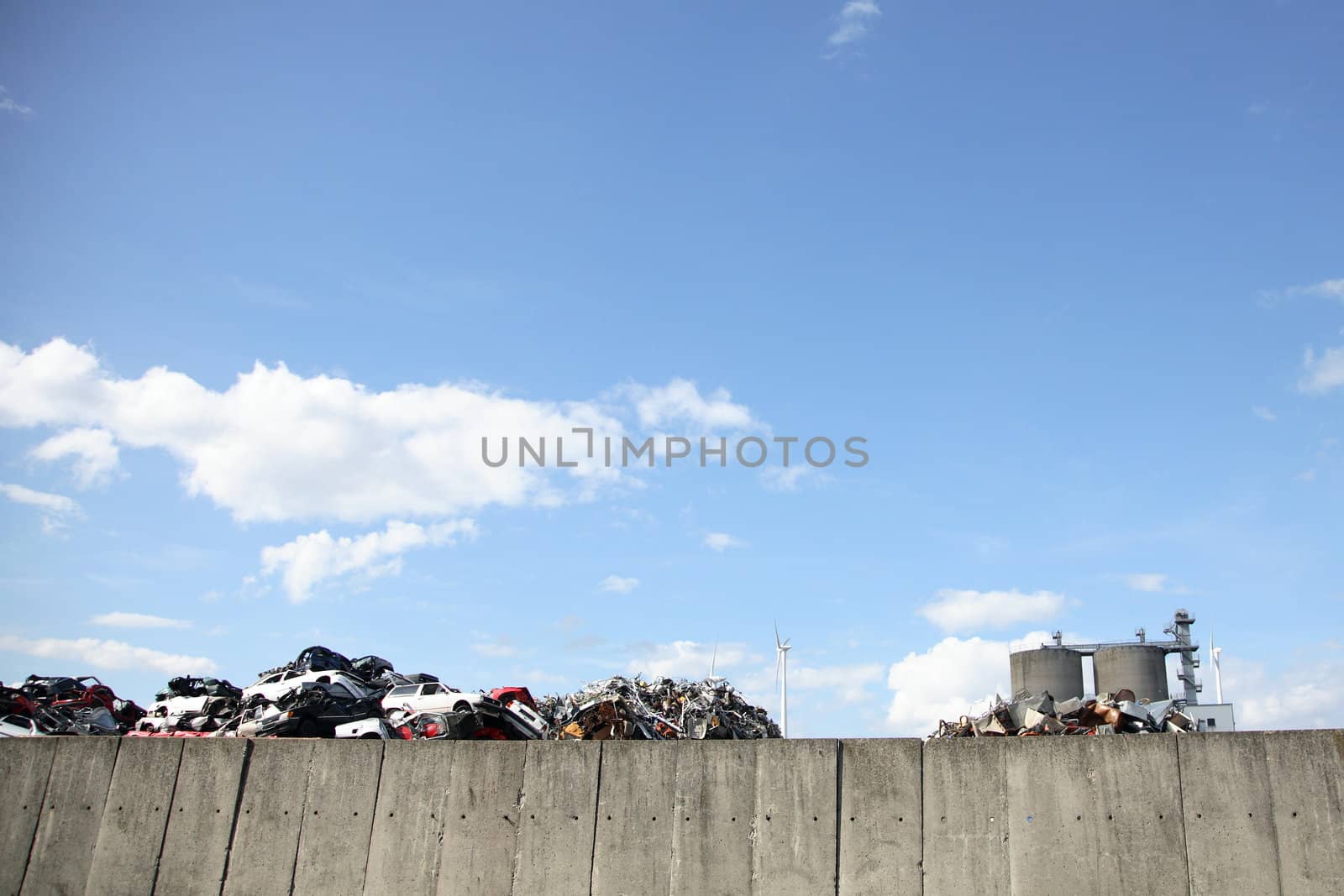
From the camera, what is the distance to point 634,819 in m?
13.0

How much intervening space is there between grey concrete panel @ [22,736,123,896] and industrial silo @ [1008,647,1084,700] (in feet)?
174

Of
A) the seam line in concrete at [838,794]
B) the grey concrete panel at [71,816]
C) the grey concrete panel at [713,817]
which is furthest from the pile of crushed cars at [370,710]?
the seam line in concrete at [838,794]

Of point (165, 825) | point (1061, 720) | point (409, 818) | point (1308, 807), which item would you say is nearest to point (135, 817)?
point (165, 825)

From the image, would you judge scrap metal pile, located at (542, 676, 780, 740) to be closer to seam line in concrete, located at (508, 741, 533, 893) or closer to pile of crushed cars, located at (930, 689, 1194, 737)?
seam line in concrete, located at (508, 741, 533, 893)

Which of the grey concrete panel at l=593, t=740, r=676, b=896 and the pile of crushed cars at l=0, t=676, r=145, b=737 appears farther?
the pile of crushed cars at l=0, t=676, r=145, b=737

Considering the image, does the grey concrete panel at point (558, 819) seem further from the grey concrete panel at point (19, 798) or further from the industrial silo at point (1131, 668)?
the industrial silo at point (1131, 668)

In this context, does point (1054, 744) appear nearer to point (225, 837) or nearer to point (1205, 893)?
point (1205, 893)

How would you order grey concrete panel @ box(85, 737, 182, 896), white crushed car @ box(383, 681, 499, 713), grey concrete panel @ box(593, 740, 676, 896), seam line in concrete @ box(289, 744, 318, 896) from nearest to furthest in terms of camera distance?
grey concrete panel @ box(593, 740, 676, 896) → seam line in concrete @ box(289, 744, 318, 896) → grey concrete panel @ box(85, 737, 182, 896) → white crushed car @ box(383, 681, 499, 713)

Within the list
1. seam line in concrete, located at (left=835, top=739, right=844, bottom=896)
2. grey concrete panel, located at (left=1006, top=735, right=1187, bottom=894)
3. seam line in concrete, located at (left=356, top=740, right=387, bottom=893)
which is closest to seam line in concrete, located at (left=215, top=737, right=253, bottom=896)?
seam line in concrete, located at (left=356, top=740, right=387, bottom=893)

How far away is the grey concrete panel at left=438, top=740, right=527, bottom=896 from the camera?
13227 mm

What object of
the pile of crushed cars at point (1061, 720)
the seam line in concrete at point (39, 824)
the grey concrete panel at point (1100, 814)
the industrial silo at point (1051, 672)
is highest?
the industrial silo at point (1051, 672)

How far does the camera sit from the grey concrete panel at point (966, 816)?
11805 mm

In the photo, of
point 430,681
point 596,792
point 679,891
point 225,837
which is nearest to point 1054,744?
point 679,891

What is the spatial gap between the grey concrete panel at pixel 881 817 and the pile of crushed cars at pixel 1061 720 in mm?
2409
